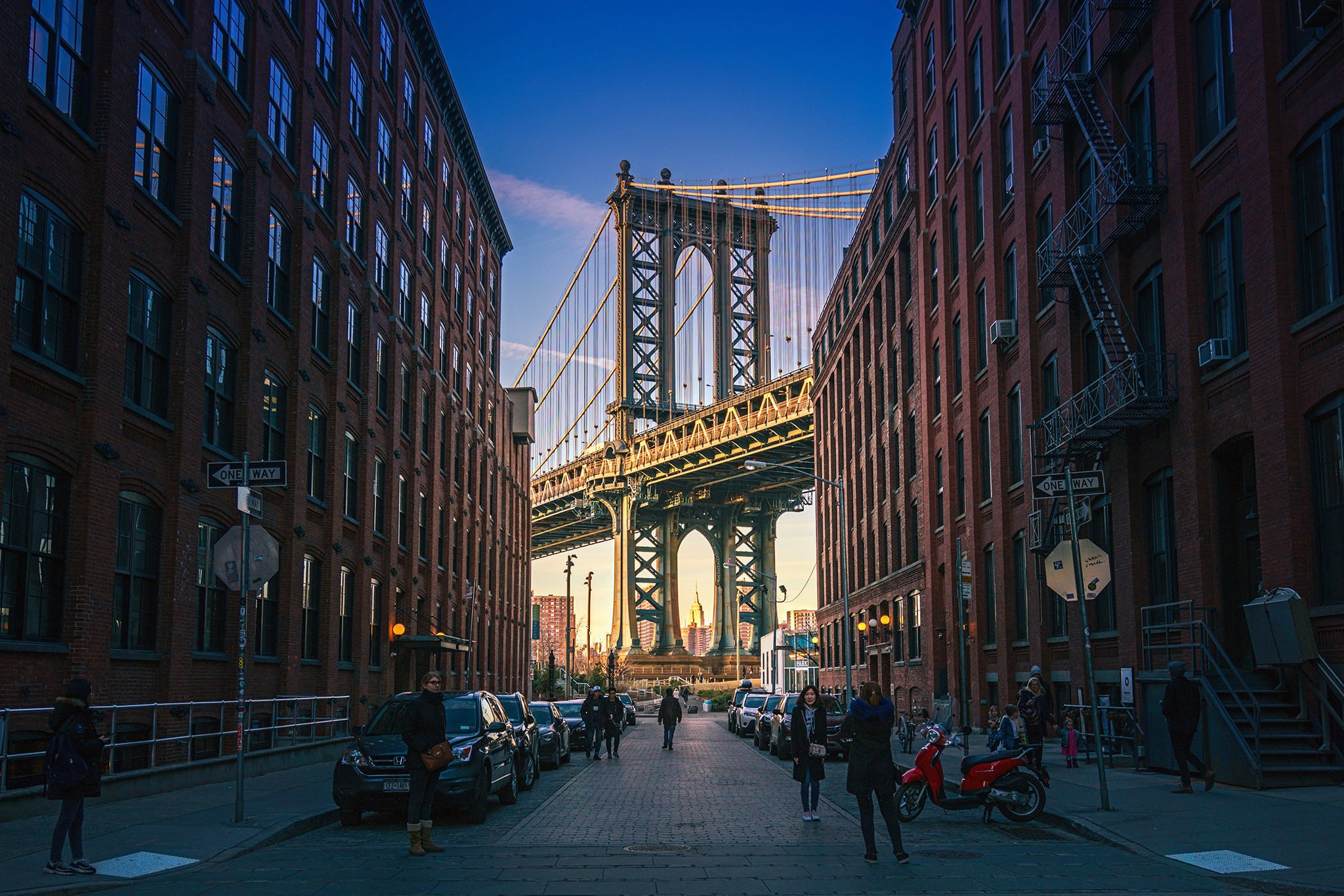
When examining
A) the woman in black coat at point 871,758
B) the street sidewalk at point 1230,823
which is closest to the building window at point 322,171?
the woman in black coat at point 871,758

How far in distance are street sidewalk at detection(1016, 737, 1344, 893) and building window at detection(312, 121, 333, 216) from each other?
21.3 m

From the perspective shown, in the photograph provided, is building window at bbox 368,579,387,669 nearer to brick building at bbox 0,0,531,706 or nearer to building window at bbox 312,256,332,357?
brick building at bbox 0,0,531,706

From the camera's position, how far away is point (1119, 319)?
23500 millimetres

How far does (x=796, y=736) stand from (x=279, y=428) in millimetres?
15435

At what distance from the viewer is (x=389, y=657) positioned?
1400 inches

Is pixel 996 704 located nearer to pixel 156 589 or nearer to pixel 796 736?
pixel 796 736

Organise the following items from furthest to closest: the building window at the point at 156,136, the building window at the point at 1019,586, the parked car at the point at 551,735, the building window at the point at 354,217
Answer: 1. the building window at the point at 354,217
2. the building window at the point at 1019,586
3. the parked car at the point at 551,735
4. the building window at the point at 156,136

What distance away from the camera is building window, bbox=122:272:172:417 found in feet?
63.9

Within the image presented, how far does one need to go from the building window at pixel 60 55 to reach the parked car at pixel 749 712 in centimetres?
2808

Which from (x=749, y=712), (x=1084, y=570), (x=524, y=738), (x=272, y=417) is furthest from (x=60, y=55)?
(x=749, y=712)

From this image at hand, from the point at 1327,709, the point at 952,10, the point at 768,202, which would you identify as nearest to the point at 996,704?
the point at 1327,709

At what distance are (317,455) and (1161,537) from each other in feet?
60.4

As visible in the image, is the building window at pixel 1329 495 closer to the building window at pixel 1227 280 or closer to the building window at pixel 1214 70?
the building window at pixel 1227 280

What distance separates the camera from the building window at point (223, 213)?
2308 centimetres
